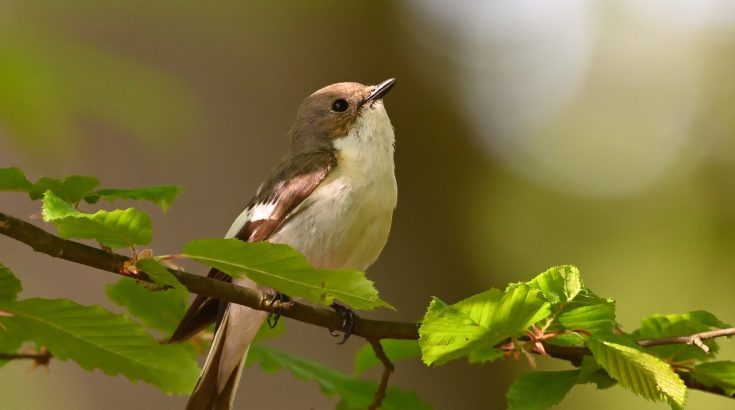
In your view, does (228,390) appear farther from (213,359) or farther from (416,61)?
(416,61)

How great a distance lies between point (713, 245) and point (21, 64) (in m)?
7.09

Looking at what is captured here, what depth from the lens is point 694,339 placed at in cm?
190

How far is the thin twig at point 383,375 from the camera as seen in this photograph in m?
2.21

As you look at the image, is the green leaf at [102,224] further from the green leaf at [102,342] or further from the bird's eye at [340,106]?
the bird's eye at [340,106]

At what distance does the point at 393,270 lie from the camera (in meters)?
5.00

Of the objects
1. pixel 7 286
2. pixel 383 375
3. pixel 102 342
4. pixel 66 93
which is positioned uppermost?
pixel 66 93

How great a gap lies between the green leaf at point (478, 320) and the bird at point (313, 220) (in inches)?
42.1

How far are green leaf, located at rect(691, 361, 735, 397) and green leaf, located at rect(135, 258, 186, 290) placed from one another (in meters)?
Answer: 1.16

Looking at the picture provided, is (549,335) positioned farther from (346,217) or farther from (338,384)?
(346,217)

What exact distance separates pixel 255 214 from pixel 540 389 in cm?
160

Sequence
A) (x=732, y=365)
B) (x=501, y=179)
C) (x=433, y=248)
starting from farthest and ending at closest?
1. (x=501, y=179)
2. (x=433, y=248)
3. (x=732, y=365)

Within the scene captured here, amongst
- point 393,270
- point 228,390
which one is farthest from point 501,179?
point 228,390

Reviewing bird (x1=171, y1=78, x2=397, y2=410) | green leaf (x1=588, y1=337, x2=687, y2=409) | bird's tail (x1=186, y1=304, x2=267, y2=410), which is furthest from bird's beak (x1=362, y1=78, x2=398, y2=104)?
green leaf (x1=588, y1=337, x2=687, y2=409)

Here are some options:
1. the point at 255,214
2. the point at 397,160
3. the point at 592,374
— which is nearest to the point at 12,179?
the point at 592,374
